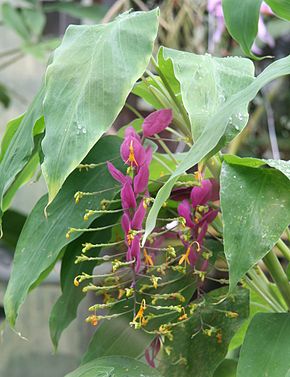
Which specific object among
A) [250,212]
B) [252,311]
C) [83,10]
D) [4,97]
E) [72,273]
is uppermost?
[250,212]

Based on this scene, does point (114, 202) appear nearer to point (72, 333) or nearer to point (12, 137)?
point (12, 137)

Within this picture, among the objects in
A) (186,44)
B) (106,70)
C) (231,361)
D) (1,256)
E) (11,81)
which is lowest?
(1,256)

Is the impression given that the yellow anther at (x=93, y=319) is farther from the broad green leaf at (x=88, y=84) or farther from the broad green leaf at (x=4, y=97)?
the broad green leaf at (x=4, y=97)

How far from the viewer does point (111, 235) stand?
60 cm

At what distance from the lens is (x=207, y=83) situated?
0.48 m

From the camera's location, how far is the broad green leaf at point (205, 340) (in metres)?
0.57

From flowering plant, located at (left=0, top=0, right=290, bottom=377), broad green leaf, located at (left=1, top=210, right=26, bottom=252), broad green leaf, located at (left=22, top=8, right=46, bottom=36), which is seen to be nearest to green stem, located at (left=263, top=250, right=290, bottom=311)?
flowering plant, located at (left=0, top=0, right=290, bottom=377)

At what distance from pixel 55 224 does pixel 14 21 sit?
1141 mm

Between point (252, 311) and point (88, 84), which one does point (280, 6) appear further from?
point (252, 311)

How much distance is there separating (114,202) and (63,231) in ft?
0.14

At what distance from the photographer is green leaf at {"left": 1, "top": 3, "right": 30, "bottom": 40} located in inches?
63.2

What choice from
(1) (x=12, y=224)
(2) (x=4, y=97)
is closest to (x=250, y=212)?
(1) (x=12, y=224)

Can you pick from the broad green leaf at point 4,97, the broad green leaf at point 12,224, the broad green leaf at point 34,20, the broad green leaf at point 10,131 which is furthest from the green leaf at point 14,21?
the broad green leaf at point 10,131

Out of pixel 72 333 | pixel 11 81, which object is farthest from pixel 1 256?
pixel 11 81
